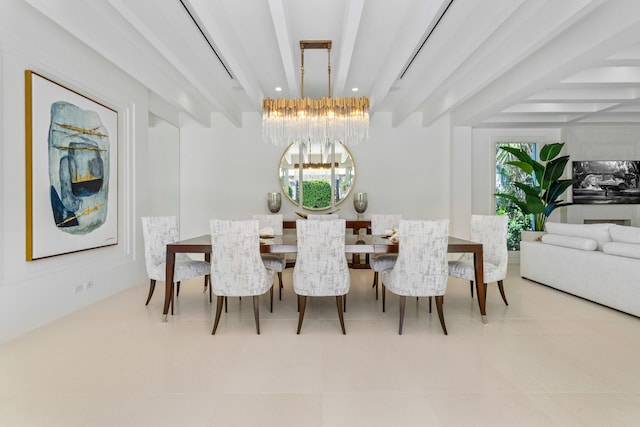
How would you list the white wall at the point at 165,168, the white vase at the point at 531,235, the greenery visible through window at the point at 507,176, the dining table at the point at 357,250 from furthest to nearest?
the greenery visible through window at the point at 507,176 → the white wall at the point at 165,168 → the white vase at the point at 531,235 → the dining table at the point at 357,250

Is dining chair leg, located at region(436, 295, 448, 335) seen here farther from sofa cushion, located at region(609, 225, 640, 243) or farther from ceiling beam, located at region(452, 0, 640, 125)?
ceiling beam, located at region(452, 0, 640, 125)

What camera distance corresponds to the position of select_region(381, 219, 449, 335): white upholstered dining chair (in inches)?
97.9

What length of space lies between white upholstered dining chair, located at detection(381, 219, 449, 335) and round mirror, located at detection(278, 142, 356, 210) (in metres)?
3.23

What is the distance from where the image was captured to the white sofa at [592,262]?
2928 millimetres

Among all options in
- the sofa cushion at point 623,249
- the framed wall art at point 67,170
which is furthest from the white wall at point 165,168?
the sofa cushion at point 623,249

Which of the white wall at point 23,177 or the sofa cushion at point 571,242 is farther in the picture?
the sofa cushion at point 571,242

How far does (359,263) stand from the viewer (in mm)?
5406

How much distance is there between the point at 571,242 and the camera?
11.9 feet

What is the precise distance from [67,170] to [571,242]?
510cm

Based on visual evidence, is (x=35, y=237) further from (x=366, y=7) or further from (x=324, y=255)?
(x=366, y=7)

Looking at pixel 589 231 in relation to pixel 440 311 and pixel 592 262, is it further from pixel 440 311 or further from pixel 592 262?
pixel 440 311

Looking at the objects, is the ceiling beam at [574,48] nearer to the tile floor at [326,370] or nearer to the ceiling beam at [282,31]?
the ceiling beam at [282,31]

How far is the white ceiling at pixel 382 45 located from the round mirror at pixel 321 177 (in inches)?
46.2

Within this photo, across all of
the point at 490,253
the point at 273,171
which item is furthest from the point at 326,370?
the point at 273,171
